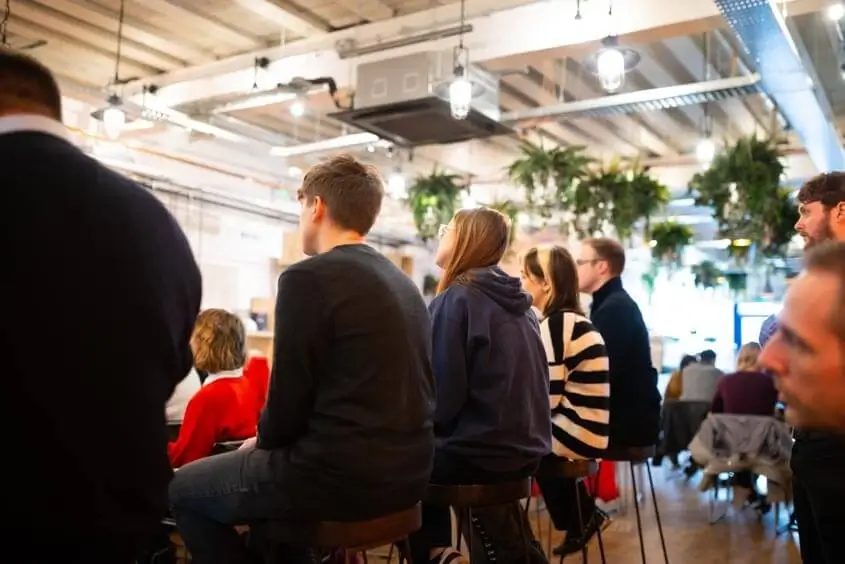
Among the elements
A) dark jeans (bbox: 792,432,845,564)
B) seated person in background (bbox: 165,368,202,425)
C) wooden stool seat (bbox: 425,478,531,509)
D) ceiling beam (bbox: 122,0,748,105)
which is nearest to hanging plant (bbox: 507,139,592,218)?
ceiling beam (bbox: 122,0,748,105)

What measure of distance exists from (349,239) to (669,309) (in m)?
13.1

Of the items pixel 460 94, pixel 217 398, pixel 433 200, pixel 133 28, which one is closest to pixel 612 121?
pixel 433 200

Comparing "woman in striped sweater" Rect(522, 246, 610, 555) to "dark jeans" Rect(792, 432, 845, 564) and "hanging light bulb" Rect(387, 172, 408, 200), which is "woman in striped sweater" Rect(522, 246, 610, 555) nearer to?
"dark jeans" Rect(792, 432, 845, 564)

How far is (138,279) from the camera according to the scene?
4.28 feet

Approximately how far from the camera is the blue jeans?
1.90m

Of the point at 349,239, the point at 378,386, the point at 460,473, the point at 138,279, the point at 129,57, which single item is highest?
the point at 129,57

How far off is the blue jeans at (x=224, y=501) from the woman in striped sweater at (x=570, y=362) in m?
1.35

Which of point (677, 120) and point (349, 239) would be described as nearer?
point (349, 239)

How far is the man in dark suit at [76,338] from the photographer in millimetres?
1179

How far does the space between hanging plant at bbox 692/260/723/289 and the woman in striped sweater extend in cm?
790

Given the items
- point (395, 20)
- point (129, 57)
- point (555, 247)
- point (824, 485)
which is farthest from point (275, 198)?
point (824, 485)

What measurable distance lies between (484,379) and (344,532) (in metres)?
0.74

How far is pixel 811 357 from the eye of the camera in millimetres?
1043

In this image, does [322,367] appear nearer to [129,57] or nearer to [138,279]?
[138,279]
